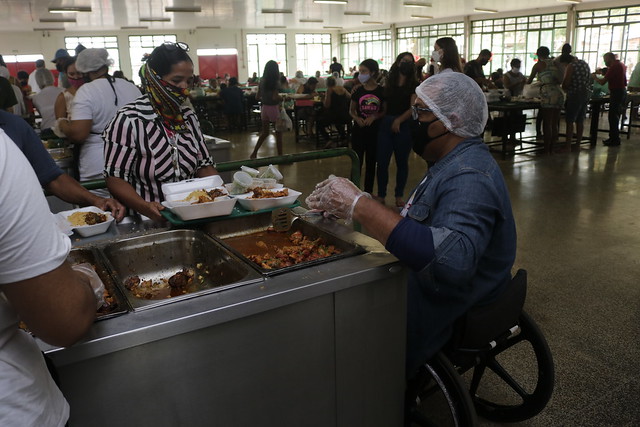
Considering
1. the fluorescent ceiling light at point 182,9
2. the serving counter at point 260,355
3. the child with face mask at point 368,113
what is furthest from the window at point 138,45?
the serving counter at point 260,355

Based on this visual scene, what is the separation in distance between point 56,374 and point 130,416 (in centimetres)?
24

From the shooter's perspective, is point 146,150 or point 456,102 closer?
point 456,102

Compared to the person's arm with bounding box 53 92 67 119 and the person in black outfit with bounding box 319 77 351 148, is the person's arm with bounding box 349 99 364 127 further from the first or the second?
the person in black outfit with bounding box 319 77 351 148

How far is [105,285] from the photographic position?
60.5 inches

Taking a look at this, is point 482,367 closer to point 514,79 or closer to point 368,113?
point 368,113

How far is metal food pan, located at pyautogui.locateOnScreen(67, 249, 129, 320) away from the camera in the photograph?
51.8 inches

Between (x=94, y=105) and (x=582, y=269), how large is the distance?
11.1ft

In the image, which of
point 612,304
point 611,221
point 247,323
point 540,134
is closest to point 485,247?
point 247,323

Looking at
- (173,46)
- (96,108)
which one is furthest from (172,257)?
(96,108)

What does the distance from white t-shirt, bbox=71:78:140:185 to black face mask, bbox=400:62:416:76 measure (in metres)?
2.63

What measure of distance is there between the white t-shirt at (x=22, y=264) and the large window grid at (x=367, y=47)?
76.9ft

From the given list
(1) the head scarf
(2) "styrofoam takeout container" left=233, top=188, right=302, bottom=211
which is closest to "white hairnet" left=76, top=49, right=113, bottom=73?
(1) the head scarf

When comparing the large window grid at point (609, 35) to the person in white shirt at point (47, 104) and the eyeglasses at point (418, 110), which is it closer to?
the person in white shirt at point (47, 104)

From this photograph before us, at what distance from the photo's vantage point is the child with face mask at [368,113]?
5312mm
